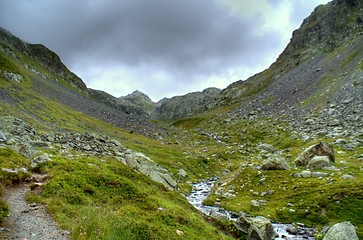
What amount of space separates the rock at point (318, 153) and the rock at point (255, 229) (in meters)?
18.7

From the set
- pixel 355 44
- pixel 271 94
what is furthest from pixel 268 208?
pixel 355 44

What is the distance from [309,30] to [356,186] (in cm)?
17010

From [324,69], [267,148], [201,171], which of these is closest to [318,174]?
[201,171]

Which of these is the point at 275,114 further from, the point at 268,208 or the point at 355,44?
the point at 268,208

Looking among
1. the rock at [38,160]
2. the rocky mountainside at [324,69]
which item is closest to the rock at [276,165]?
the rock at [38,160]

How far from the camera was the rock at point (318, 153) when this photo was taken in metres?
34.9

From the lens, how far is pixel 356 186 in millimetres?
25000

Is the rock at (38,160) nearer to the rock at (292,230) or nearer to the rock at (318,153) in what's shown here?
the rock at (292,230)

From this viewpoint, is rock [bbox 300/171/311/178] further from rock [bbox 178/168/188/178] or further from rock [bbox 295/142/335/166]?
rock [bbox 178/168/188/178]

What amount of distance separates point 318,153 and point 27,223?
33648mm

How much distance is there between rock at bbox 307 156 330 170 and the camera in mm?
32812

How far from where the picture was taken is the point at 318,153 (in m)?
35.2

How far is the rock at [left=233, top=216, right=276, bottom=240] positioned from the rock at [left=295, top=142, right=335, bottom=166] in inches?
→ 735

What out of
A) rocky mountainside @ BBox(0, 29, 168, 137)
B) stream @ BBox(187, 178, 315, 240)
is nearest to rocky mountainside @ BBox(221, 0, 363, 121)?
stream @ BBox(187, 178, 315, 240)
